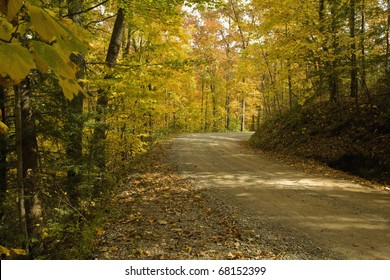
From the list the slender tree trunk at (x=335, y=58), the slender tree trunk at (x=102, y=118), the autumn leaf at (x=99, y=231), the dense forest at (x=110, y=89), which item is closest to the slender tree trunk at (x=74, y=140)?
the dense forest at (x=110, y=89)

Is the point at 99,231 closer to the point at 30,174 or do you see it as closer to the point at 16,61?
the point at 30,174

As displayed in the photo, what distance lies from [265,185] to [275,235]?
341 centimetres

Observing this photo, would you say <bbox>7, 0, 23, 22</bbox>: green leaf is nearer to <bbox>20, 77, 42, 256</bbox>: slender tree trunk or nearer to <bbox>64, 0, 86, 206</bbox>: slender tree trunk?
<bbox>20, 77, 42, 256</bbox>: slender tree trunk

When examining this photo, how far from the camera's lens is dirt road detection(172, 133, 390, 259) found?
493 centimetres

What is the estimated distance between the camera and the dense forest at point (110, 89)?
1.37 m

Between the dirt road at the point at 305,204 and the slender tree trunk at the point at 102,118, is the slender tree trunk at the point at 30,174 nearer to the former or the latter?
the slender tree trunk at the point at 102,118

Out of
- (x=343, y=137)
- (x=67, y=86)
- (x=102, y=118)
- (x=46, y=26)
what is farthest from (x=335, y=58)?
(x=46, y=26)

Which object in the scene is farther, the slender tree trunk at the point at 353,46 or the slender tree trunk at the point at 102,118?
the slender tree trunk at the point at 353,46

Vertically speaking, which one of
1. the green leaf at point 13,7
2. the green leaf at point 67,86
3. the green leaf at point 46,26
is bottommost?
the green leaf at point 67,86

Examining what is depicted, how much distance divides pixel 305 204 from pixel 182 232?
332 cm

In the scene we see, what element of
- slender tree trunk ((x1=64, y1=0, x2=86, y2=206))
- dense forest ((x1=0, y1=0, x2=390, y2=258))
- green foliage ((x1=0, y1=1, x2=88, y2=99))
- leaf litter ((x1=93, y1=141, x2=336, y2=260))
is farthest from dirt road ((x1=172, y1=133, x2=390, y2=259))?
green foliage ((x1=0, y1=1, x2=88, y2=99))

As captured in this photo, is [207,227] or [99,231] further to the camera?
[207,227]

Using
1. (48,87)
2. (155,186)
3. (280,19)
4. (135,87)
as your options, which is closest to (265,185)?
(155,186)

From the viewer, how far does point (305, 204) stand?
22.2 ft
